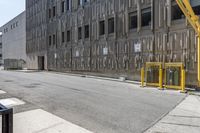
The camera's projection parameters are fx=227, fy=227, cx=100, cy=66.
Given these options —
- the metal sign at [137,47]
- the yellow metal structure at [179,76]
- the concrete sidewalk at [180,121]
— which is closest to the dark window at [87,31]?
the metal sign at [137,47]

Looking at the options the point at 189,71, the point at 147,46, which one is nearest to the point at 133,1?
the point at 147,46

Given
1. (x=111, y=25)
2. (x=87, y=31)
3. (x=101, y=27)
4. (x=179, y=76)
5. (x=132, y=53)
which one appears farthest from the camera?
(x=87, y=31)

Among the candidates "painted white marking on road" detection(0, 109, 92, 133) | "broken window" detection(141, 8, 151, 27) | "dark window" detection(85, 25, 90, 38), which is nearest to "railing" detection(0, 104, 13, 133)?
"painted white marking on road" detection(0, 109, 92, 133)

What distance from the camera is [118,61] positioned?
20.2 m

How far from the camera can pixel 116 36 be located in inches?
803

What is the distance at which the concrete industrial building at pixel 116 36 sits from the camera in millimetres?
15289

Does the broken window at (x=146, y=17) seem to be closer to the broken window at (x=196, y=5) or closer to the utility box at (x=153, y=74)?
the broken window at (x=196, y=5)

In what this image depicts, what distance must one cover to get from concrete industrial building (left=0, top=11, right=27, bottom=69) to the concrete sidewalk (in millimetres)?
41728

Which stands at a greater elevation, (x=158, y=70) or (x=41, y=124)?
(x=158, y=70)

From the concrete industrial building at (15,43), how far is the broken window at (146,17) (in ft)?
111

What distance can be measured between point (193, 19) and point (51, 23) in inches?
932

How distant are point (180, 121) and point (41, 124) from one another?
4.04m

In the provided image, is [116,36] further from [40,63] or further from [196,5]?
[40,63]

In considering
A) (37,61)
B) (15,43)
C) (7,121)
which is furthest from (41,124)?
(15,43)
